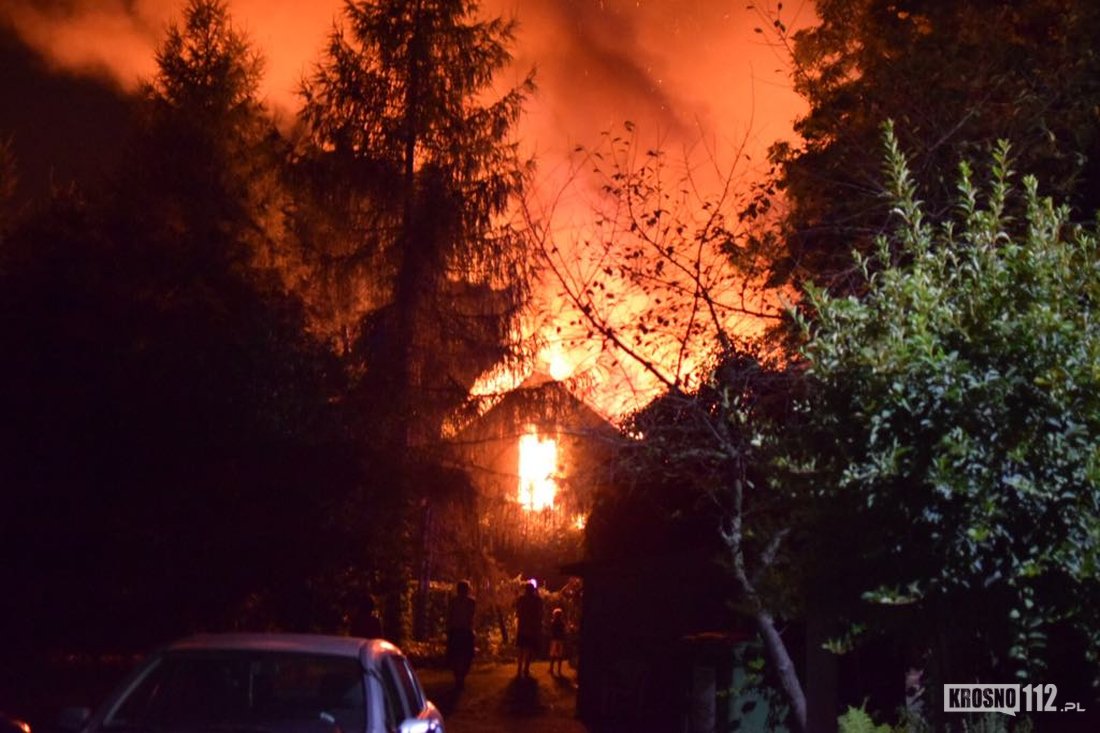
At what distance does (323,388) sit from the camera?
18.0 metres

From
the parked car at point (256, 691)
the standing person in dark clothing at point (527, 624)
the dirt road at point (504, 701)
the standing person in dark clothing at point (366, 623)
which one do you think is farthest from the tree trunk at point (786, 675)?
the standing person in dark clothing at point (527, 624)

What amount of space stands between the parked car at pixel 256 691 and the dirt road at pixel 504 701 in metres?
10.0

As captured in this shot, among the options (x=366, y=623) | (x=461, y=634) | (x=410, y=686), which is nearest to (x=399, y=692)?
(x=410, y=686)

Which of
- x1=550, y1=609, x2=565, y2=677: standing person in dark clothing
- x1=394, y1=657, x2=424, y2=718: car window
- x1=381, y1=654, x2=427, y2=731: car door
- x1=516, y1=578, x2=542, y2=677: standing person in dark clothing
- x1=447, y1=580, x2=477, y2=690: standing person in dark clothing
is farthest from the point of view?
x1=550, y1=609, x2=565, y2=677: standing person in dark clothing

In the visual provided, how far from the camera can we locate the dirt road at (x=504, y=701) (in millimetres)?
18334

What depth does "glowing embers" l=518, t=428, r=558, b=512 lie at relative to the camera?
17656 millimetres

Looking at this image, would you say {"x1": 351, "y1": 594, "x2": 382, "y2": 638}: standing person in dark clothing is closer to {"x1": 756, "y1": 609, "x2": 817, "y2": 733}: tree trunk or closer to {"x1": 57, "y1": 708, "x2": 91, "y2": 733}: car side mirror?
{"x1": 756, "y1": 609, "x2": 817, "y2": 733}: tree trunk

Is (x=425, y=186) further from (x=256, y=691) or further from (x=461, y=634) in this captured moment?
(x=256, y=691)

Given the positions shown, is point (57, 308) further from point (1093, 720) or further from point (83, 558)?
point (1093, 720)

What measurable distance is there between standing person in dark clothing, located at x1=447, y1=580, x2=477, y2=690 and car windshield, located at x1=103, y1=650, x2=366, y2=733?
47.7 ft

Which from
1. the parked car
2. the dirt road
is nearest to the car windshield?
the parked car

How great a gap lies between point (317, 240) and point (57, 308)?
11852 mm

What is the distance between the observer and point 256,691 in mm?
7609

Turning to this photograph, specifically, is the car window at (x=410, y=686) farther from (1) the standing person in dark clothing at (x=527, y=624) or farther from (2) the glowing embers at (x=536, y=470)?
(1) the standing person in dark clothing at (x=527, y=624)
